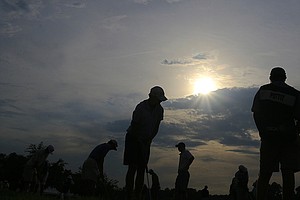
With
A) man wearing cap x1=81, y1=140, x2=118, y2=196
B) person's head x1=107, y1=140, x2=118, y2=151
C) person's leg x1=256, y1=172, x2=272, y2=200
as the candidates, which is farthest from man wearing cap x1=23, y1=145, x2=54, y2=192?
person's leg x1=256, y1=172, x2=272, y2=200

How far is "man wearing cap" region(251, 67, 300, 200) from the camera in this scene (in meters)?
6.44

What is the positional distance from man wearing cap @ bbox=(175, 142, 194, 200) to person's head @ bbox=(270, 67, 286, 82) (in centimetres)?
872

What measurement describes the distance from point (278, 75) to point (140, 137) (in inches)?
102

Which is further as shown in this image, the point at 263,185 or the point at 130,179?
the point at 130,179

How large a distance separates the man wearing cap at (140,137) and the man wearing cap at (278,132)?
2.05m

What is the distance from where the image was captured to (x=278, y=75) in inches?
267

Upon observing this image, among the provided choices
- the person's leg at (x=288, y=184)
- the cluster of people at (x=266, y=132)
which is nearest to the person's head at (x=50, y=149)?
the cluster of people at (x=266, y=132)

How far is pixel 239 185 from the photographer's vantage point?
14.9 metres

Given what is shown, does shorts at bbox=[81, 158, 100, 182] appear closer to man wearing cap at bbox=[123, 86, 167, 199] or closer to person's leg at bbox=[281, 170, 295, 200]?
man wearing cap at bbox=[123, 86, 167, 199]

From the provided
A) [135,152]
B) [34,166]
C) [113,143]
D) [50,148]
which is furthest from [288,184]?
[34,166]

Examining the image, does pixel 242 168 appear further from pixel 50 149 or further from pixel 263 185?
pixel 263 185

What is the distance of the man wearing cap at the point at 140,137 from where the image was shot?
26.0ft

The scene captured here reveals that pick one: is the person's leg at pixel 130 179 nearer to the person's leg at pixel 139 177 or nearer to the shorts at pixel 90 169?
the person's leg at pixel 139 177

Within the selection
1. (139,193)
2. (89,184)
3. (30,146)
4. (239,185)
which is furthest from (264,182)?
(30,146)
